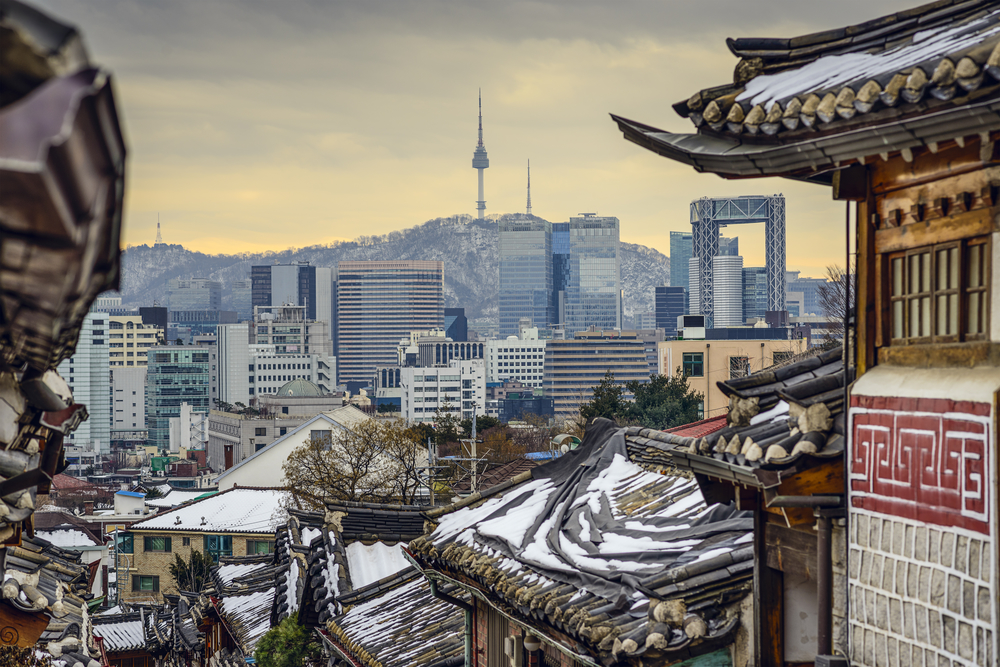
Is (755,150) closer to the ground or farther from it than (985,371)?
farther from it

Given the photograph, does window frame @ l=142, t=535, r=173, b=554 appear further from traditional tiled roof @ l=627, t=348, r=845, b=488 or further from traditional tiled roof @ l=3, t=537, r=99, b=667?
traditional tiled roof @ l=627, t=348, r=845, b=488

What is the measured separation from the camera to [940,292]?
6828 millimetres

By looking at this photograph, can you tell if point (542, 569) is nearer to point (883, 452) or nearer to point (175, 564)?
point (883, 452)

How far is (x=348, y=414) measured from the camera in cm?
11106

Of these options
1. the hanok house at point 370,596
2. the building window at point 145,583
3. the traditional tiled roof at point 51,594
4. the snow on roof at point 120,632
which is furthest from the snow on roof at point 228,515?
the traditional tiled roof at point 51,594

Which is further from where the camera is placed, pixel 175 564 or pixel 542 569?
pixel 175 564

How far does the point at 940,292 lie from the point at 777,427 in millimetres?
1647

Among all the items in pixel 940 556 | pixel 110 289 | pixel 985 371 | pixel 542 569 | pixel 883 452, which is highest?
pixel 110 289

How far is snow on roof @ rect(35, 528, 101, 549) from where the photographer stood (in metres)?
71.1

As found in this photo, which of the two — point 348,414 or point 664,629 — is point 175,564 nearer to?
point 348,414

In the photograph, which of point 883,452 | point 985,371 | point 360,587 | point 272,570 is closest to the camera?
point 985,371

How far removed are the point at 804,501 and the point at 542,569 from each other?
4.94 meters

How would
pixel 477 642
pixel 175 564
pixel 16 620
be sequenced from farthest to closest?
pixel 175 564
pixel 477 642
pixel 16 620

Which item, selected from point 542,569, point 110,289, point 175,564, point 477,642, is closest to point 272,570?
point 477,642
